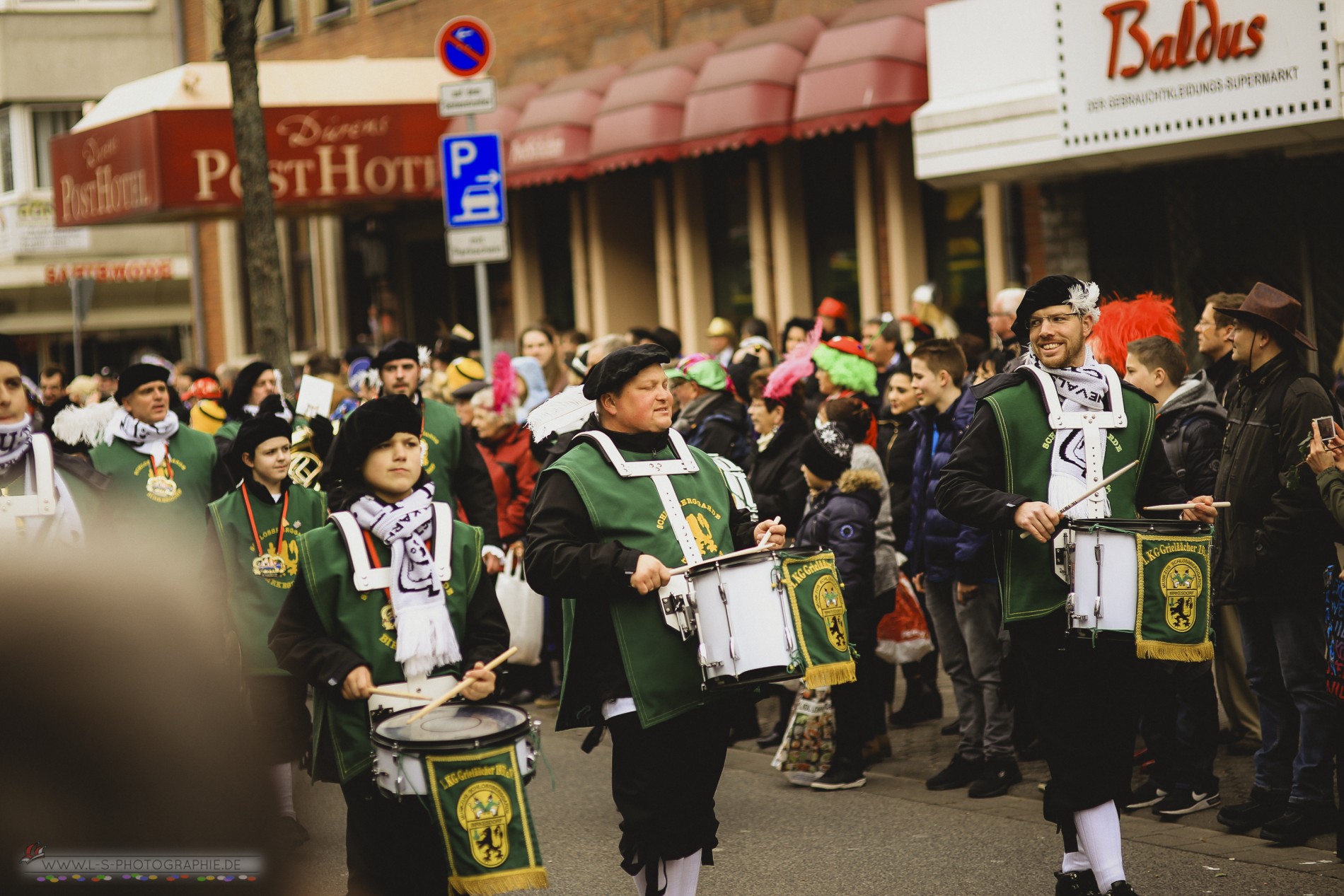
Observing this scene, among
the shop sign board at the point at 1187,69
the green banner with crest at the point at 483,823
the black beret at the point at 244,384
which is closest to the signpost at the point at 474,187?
the black beret at the point at 244,384

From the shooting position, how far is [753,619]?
4676 millimetres

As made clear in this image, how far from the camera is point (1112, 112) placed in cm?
1195

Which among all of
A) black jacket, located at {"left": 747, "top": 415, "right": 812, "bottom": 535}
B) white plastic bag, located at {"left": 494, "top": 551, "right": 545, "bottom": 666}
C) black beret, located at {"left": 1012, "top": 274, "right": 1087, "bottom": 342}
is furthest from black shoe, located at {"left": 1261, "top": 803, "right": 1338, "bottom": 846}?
white plastic bag, located at {"left": 494, "top": 551, "right": 545, "bottom": 666}

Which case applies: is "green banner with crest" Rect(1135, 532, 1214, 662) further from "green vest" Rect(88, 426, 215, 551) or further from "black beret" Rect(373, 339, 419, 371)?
"green vest" Rect(88, 426, 215, 551)

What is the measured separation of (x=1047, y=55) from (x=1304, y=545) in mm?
7078

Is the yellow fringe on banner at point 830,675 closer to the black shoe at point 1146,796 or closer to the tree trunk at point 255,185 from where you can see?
the black shoe at point 1146,796

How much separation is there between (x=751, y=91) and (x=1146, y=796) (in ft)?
31.1

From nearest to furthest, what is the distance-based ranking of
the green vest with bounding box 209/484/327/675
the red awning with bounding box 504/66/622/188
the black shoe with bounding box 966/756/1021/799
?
the green vest with bounding box 209/484/327/675 → the black shoe with bounding box 966/756/1021/799 → the red awning with bounding box 504/66/622/188

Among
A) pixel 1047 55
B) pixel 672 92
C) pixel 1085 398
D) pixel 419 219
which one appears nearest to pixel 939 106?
Answer: pixel 1047 55

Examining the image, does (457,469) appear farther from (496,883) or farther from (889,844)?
(496,883)

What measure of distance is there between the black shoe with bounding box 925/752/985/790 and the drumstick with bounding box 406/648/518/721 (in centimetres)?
323

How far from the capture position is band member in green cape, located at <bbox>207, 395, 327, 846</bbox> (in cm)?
685

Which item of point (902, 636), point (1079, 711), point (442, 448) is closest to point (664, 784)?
point (1079, 711)

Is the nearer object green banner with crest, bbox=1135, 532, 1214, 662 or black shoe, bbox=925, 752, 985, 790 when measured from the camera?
green banner with crest, bbox=1135, 532, 1214, 662
